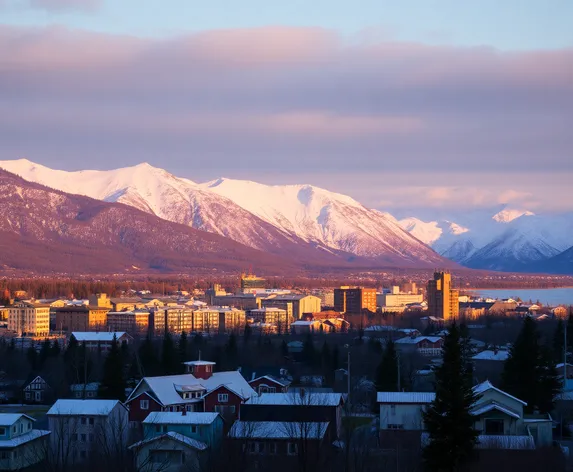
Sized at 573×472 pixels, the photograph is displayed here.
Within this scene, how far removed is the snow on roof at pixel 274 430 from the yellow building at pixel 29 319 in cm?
5334

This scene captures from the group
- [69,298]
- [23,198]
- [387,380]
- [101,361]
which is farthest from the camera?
[23,198]

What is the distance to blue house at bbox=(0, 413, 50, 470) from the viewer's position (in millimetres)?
24141

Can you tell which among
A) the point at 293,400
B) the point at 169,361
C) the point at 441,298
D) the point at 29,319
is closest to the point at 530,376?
the point at 293,400

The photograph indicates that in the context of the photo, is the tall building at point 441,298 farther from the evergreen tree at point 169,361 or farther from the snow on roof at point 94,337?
the evergreen tree at point 169,361

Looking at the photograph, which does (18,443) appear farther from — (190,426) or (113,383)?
(113,383)

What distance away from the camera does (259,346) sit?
49.9m

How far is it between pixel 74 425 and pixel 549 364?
11386mm

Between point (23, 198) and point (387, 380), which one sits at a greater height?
point (23, 198)

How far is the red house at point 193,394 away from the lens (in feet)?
91.2

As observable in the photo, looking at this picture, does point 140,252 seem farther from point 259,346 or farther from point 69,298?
point 259,346

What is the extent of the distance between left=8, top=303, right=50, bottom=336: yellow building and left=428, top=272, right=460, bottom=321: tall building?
2982cm

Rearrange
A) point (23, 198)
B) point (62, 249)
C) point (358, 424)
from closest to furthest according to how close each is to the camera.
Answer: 1. point (358, 424)
2. point (62, 249)
3. point (23, 198)

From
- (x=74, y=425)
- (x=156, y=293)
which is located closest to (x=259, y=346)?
(x=74, y=425)

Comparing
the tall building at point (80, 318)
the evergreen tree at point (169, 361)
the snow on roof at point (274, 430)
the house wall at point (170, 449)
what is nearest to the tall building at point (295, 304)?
the tall building at point (80, 318)
